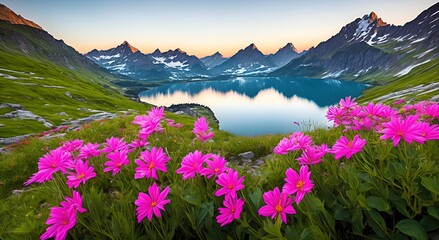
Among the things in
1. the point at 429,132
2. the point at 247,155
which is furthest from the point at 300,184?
the point at 247,155

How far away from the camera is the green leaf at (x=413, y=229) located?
1878mm

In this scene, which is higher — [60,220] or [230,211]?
[230,211]

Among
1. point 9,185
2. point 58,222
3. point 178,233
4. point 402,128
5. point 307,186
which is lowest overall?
point 9,185

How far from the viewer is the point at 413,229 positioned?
1.93 m

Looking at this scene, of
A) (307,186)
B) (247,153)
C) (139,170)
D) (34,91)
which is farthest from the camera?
(34,91)

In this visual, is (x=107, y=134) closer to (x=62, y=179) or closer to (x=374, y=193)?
(x=62, y=179)

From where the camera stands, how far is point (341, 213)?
2334mm

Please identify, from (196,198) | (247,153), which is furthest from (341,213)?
(247,153)

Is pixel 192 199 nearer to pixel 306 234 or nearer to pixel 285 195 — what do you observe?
pixel 285 195

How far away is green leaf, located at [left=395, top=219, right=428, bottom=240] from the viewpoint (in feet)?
6.16

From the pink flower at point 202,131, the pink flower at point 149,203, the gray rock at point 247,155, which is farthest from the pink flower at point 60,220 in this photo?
the gray rock at point 247,155

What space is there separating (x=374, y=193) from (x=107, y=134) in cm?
950

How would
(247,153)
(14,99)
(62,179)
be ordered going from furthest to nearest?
(14,99) < (247,153) < (62,179)

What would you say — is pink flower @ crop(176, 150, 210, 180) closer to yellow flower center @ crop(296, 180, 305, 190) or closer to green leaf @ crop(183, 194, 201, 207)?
green leaf @ crop(183, 194, 201, 207)
